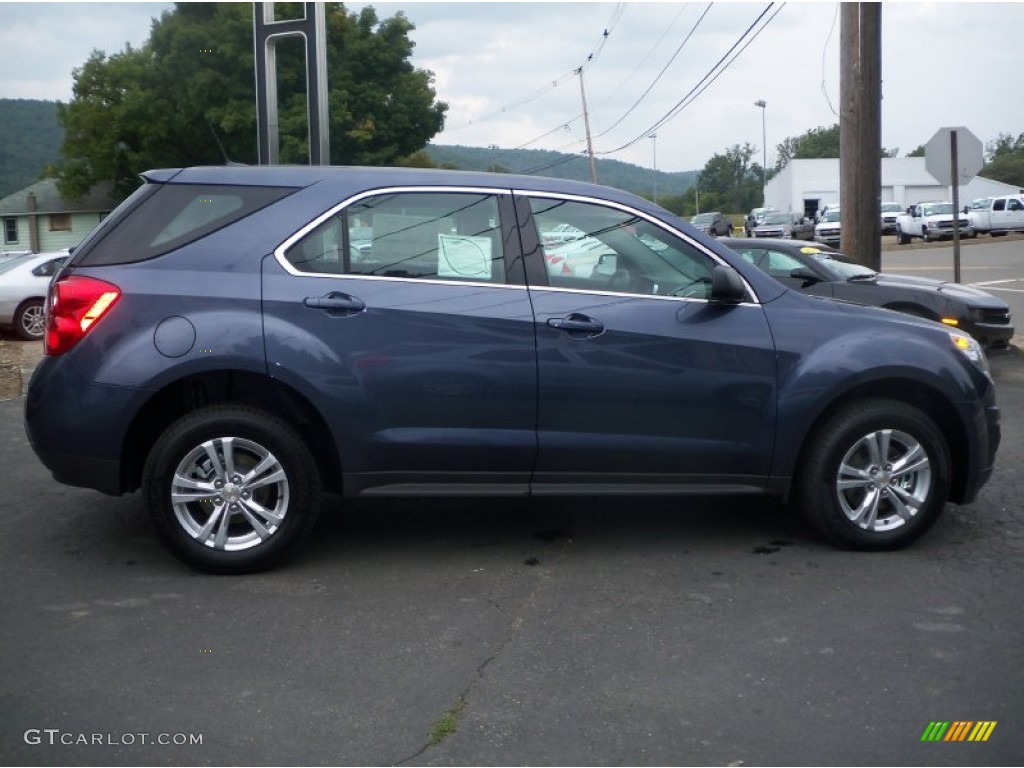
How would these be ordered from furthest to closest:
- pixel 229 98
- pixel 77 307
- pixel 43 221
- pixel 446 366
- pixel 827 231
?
pixel 43 221 < pixel 827 231 < pixel 229 98 < pixel 446 366 < pixel 77 307

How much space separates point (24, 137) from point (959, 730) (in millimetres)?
71616

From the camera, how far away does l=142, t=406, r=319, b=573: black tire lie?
5516mm

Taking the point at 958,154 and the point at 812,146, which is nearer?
the point at 958,154

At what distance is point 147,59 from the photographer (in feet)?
161

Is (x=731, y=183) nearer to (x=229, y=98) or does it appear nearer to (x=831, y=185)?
(x=831, y=185)

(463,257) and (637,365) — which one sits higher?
(463,257)

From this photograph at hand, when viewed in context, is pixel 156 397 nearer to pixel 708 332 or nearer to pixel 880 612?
pixel 708 332

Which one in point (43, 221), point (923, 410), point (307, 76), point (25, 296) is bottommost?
point (923, 410)

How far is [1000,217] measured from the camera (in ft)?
162

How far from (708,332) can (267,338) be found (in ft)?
6.83

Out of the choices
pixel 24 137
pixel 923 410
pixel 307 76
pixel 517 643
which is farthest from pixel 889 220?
pixel 517 643

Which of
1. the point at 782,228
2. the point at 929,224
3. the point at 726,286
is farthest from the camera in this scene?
the point at 782,228

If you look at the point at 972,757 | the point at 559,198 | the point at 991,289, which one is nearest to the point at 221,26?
the point at 991,289

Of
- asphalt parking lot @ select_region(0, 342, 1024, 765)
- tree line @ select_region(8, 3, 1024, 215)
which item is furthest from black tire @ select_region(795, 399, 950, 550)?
tree line @ select_region(8, 3, 1024, 215)
